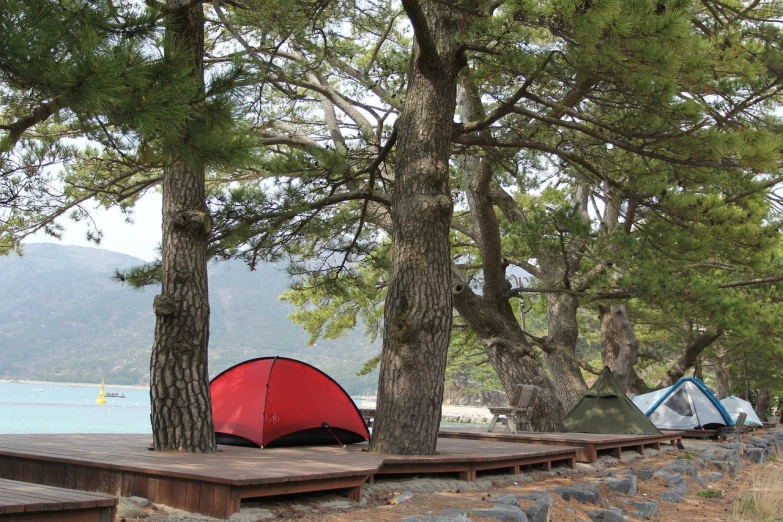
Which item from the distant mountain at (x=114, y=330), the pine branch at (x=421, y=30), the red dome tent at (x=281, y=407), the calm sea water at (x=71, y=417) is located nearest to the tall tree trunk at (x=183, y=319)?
the red dome tent at (x=281, y=407)

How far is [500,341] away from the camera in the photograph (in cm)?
A: 1039

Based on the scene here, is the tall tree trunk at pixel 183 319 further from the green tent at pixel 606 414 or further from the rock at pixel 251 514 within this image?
the green tent at pixel 606 414

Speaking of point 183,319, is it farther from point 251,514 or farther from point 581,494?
point 581,494

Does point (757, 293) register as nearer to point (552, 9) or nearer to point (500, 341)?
point (500, 341)

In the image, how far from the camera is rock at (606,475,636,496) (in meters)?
6.07

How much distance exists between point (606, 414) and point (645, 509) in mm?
5598

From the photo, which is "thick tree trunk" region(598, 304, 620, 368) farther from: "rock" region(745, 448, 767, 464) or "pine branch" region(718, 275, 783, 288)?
"rock" region(745, 448, 767, 464)

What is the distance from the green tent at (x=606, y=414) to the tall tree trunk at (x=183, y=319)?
688 cm

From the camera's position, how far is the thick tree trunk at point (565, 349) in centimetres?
1255

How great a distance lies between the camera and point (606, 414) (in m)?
10.9

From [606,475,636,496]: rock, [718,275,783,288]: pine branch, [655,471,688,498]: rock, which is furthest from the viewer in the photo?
[718,275,783,288]: pine branch

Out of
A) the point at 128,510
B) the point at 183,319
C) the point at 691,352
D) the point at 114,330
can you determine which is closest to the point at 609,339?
the point at 691,352

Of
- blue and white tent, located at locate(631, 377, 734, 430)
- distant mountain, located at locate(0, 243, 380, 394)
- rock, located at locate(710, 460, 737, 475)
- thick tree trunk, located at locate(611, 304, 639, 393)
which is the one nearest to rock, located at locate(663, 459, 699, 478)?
rock, located at locate(710, 460, 737, 475)

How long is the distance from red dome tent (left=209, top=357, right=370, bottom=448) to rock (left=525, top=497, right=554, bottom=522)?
10.4ft
